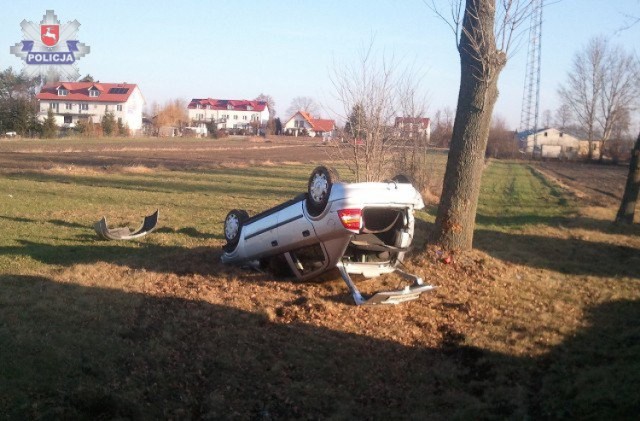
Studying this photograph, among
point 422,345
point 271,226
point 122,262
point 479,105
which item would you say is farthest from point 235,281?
point 479,105

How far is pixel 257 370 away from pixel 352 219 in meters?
2.39

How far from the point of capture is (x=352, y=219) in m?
8.11

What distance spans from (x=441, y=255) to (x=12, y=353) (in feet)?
22.9

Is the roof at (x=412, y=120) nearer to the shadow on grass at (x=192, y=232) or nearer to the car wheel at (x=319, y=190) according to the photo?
the shadow on grass at (x=192, y=232)

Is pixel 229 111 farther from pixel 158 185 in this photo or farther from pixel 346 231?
pixel 346 231

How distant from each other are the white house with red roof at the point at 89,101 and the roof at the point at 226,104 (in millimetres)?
45475

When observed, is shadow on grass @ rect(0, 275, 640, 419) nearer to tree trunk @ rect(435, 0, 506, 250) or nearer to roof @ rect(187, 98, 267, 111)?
tree trunk @ rect(435, 0, 506, 250)

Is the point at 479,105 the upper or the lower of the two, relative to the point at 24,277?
upper

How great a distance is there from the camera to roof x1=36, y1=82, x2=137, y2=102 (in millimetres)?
80250

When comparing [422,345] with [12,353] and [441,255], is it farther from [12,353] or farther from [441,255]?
[12,353]

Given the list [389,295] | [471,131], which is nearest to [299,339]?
[389,295]

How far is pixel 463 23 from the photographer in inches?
458

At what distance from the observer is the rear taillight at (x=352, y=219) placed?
8102 mm

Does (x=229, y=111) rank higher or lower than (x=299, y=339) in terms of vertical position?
higher
